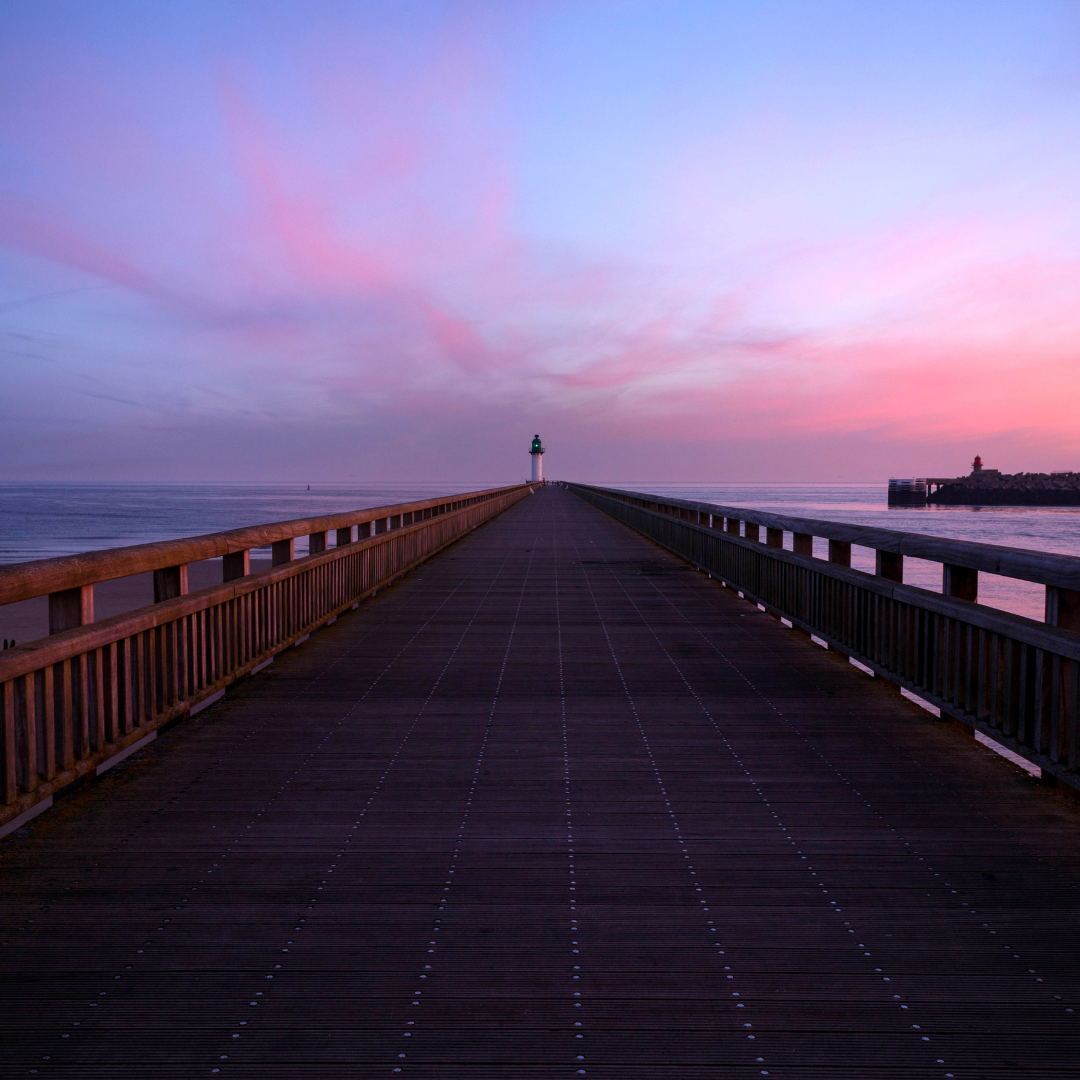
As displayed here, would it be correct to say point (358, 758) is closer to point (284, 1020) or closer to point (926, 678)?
point (284, 1020)

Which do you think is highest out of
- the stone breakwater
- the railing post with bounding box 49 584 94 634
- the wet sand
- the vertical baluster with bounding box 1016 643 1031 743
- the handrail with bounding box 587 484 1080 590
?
the stone breakwater

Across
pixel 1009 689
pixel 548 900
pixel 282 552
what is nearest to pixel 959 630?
pixel 1009 689

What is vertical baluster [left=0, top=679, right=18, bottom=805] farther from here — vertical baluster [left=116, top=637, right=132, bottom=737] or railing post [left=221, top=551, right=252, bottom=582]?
railing post [left=221, top=551, right=252, bottom=582]

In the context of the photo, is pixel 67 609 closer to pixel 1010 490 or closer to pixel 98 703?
pixel 98 703

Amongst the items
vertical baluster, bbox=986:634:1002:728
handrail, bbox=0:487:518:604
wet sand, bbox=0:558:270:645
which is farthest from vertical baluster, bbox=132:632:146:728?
wet sand, bbox=0:558:270:645

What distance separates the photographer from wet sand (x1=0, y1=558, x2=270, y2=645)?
775 inches

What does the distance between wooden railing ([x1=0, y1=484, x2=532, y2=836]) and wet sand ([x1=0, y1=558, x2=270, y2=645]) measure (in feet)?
38.0

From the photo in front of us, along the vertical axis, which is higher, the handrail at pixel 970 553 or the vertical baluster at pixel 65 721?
the handrail at pixel 970 553

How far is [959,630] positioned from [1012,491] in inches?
5597

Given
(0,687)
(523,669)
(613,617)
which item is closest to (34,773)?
(0,687)

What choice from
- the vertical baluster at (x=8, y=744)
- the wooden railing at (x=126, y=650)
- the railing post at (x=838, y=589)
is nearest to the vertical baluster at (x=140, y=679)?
the wooden railing at (x=126, y=650)

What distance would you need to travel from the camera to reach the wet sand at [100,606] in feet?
64.6

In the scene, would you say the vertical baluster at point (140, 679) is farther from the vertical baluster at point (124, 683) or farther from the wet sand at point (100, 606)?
the wet sand at point (100, 606)

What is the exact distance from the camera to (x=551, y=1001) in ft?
7.99
